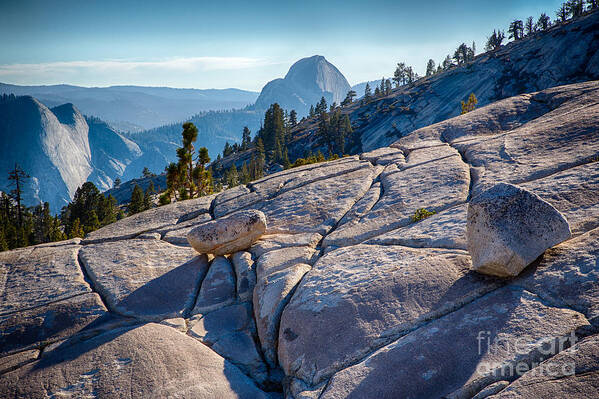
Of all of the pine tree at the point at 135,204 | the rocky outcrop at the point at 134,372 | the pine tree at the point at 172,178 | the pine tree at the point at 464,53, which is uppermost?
the pine tree at the point at 464,53

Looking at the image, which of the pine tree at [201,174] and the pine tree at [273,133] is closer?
the pine tree at [201,174]

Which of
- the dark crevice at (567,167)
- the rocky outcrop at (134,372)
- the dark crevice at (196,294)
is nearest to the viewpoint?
the rocky outcrop at (134,372)

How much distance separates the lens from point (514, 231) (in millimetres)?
9227

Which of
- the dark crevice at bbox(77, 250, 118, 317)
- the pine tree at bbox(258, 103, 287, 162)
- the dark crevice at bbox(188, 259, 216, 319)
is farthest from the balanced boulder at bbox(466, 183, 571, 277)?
the pine tree at bbox(258, 103, 287, 162)

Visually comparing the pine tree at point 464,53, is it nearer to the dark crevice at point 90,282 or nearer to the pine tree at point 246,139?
the pine tree at point 246,139

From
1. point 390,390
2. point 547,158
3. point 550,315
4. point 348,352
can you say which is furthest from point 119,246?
point 547,158

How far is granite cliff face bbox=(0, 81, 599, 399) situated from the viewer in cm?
790

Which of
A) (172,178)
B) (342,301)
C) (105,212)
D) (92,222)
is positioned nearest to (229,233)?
(342,301)

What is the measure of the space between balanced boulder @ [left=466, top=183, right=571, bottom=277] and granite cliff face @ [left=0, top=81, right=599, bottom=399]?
1.79 feet

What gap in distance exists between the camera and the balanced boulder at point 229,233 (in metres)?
15.3

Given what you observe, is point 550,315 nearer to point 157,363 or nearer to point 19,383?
point 157,363
